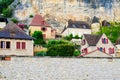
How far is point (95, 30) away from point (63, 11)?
416 inches

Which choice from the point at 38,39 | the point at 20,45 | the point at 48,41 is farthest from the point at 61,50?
the point at 48,41

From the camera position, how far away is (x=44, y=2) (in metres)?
87.9

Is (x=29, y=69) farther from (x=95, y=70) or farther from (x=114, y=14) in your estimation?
(x=114, y=14)

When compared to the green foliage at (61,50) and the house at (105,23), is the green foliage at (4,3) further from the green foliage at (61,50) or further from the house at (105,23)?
the green foliage at (61,50)

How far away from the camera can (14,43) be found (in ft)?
149

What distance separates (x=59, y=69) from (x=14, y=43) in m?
19.0

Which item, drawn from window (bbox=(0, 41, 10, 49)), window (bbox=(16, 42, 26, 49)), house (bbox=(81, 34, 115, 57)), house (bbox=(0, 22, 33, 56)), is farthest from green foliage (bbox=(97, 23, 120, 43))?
window (bbox=(0, 41, 10, 49))

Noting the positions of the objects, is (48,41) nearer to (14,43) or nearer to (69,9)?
(14,43)

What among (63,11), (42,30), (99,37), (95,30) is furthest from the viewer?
(63,11)

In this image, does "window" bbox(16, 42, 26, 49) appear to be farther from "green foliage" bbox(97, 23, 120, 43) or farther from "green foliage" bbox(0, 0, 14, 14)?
"green foliage" bbox(0, 0, 14, 14)

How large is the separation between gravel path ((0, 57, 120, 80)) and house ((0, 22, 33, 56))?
17.6 meters

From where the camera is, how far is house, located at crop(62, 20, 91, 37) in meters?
76.9

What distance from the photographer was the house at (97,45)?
55312 millimetres

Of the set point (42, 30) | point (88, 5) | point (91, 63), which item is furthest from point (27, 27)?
point (91, 63)
